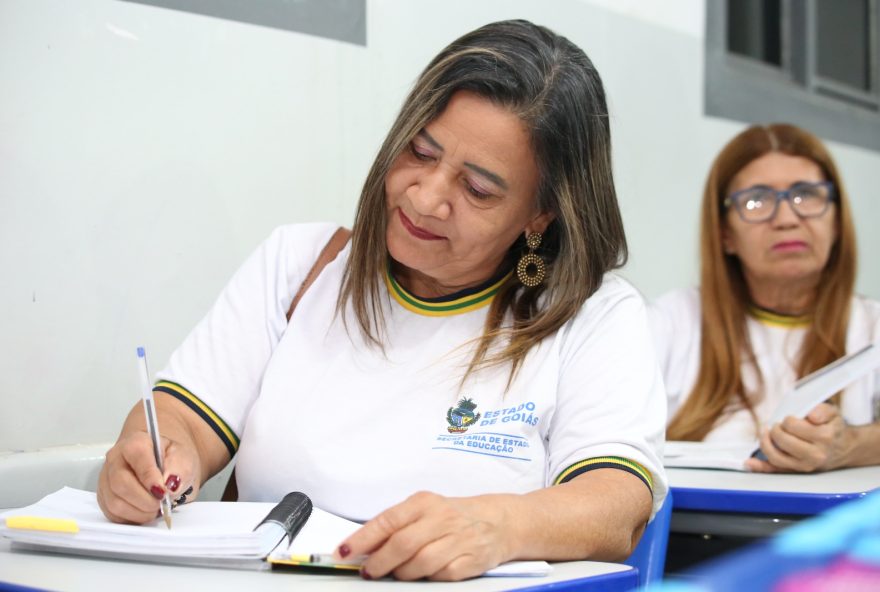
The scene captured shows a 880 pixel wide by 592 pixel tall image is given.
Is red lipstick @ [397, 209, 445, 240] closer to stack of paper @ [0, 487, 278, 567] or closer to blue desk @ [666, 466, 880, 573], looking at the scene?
stack of paper @ [0, 487, 278, 567]

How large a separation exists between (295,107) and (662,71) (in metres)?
1.65

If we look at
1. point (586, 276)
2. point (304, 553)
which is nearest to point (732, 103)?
point (586, 276)

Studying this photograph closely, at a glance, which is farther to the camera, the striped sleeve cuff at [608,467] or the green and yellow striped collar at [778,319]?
the green and yellow striped collar at [778,319]

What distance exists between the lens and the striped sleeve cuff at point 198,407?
157 cm

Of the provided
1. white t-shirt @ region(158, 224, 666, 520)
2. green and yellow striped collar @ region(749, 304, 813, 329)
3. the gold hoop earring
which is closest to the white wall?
white t-shirt @ region(158, 224, 666, 520)

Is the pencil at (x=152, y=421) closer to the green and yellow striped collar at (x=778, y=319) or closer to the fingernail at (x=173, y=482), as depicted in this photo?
the fingernail at (x=173, y=482)

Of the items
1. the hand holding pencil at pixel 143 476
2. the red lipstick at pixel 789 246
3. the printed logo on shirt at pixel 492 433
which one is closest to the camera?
the hand holding pencil at pixel 143 476

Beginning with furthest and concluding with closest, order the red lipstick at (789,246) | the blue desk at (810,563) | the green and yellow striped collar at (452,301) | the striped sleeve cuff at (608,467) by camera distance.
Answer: the red lipstick at (789,246)
the green and yellow striped collar at (452,301)
the striped sleeve cuff at (608,467)
the blue desk at (810,563)

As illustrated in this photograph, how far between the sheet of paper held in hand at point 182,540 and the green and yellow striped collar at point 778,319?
177 cm

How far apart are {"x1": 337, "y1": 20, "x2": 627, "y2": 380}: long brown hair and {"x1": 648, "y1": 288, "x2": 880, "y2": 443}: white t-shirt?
3.34 ft

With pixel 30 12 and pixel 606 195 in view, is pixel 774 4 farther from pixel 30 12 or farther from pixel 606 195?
pixel 30 12

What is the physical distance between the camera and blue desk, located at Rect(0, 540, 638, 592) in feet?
3.27

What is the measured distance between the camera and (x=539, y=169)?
1.59m

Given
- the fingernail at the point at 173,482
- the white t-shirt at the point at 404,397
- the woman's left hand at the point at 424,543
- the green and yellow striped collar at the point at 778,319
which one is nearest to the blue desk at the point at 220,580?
the woman's left hand at the point at 424,543
